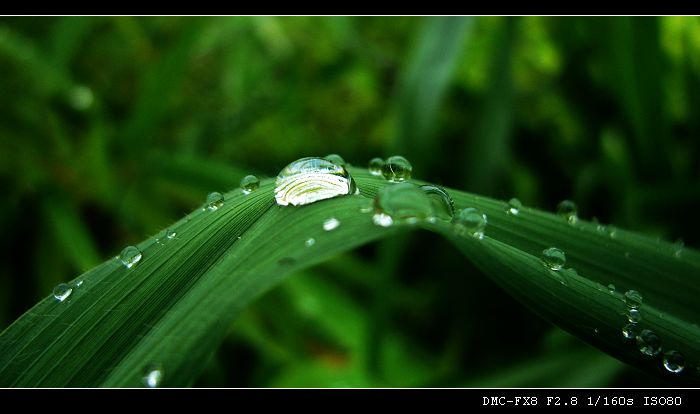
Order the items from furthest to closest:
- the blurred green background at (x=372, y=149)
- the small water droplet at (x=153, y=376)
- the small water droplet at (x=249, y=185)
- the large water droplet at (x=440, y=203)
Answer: the blurred green background at (x=372, y=149) < the small water droplet at (x=249, y=185) < the large water droplet at (x=440, y=203) < the small water droplet at (x=153, y=376)

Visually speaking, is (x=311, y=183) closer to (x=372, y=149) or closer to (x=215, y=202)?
(x=215, y=202)

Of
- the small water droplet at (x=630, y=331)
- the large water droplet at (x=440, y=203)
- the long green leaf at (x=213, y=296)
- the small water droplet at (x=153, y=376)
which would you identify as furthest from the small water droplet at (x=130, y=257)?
the small water droplet at (x=630, y=331)

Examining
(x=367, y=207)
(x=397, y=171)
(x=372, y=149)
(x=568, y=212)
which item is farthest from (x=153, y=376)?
(x=372, y=149)

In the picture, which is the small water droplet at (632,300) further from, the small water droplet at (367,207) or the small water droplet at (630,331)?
the small water droplet at (367,207)

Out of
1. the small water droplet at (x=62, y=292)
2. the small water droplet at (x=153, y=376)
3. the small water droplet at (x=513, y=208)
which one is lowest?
the small water droplet at (x=153, y=376)

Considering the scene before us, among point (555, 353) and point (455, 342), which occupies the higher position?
point (455, 342)
